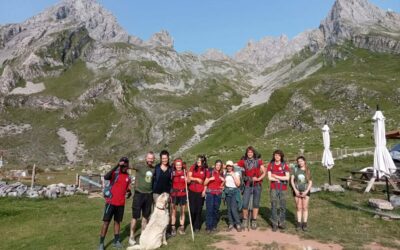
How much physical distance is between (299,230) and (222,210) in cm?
624

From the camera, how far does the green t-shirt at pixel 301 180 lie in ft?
54.0

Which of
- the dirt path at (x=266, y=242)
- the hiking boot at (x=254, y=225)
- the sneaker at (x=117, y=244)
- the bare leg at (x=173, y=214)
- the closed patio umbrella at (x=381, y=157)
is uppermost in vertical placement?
the closed patio umbrella at (x=381, y=157)

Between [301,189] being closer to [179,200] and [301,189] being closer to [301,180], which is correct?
[301,180]

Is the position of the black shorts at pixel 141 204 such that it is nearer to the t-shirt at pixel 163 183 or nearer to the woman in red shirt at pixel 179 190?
the t-shirt at pixel 163 183

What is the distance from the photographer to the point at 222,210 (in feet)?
70.3

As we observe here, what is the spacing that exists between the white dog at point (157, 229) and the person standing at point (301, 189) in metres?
6.01

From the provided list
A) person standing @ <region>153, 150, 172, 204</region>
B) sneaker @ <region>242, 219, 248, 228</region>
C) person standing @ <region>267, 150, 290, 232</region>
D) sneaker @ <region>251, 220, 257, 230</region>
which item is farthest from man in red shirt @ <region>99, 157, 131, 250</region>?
person standing @ <region>267, 150, 290, 232</region>

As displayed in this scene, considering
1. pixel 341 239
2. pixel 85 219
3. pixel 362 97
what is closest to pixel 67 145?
pixel 362 97

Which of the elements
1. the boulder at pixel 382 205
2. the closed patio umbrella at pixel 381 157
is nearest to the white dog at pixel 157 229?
the boulder at pixel 382 205

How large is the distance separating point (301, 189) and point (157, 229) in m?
6.82

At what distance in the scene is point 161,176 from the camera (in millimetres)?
15453

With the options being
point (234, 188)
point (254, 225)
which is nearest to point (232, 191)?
point (234, 188)

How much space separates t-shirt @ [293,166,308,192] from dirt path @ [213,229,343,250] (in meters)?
2.25

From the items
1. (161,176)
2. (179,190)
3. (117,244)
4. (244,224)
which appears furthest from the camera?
(244,224)
